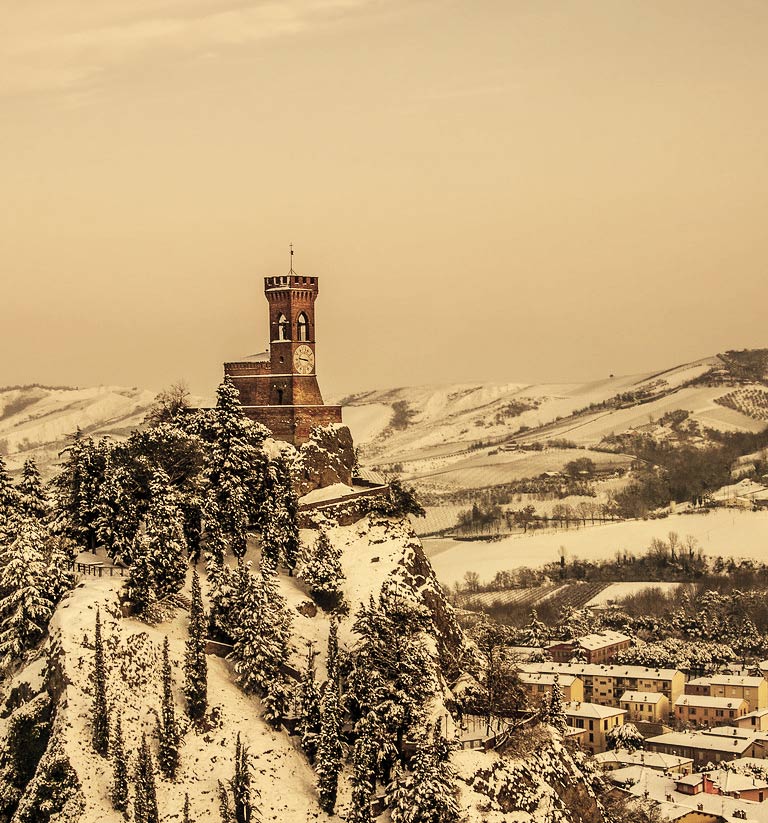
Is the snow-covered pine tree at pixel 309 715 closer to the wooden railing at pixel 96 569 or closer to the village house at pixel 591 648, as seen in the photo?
→ the wooden railing at pixel 96 569

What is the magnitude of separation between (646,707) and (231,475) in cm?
6466

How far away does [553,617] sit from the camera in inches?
6068

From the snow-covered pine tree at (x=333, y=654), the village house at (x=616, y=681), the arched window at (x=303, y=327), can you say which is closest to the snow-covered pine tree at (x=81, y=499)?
the snow-covered pine tree at (x=333, y=654)

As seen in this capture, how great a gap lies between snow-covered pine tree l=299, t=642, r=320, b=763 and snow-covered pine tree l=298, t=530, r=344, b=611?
324 inches

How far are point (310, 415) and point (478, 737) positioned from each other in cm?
2458

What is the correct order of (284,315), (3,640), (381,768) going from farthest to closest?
1. (284,315)
2. (3,640)
3. (381,768)

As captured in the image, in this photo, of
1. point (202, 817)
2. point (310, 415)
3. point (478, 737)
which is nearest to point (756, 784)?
point (478, 737)

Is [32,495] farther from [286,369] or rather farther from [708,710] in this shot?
[708,710]

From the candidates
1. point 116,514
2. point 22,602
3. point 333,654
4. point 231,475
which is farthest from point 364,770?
point 116,514

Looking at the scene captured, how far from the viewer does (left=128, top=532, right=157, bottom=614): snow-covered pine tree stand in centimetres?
6216

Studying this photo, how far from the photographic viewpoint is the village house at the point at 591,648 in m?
134

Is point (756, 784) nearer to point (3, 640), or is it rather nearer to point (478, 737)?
point (478, 737)

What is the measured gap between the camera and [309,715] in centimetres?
5906

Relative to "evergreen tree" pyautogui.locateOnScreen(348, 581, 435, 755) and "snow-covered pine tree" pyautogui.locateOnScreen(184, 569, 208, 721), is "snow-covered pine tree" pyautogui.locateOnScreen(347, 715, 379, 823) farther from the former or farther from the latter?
"snow-covered pine tree" pyautogui.locateOnScreen(184, 569, 208, 721)
